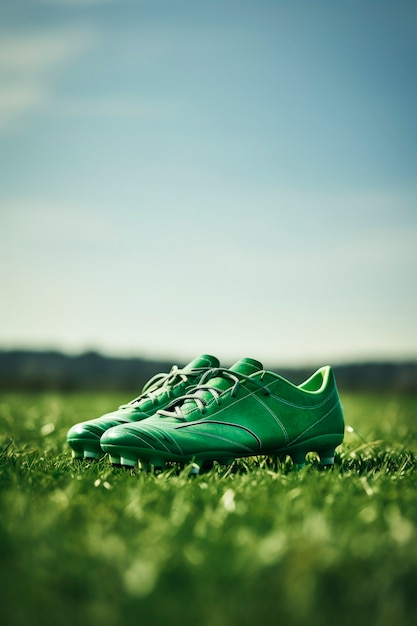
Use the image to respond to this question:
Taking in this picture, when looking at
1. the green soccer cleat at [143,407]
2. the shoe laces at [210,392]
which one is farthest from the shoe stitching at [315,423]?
the green soccer cleat at [143,407]

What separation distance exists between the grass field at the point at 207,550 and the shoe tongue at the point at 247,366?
59 centimetres

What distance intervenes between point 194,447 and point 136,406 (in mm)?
672

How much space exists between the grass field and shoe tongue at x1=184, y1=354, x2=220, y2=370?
0.87 meters

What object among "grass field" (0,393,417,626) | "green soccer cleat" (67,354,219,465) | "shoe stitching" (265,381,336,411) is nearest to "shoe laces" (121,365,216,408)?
"green soccer cleat" (67,354,219,465)

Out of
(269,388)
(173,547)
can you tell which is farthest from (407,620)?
(269,388)

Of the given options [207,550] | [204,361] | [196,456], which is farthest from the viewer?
[204,361]

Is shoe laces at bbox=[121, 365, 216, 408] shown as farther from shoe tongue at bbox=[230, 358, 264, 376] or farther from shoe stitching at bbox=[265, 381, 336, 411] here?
shoe stitching at bbox=[265, 381, 336, 411]

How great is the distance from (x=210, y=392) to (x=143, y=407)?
→ 0.50 meters

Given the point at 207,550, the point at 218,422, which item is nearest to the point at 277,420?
the point at 218,422

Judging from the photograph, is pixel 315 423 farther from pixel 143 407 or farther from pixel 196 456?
pixel 143 407

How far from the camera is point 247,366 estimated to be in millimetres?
3389

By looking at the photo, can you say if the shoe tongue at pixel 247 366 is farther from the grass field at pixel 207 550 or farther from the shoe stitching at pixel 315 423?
the grass field at pixel 207 550

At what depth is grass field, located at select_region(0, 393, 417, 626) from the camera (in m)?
1.47

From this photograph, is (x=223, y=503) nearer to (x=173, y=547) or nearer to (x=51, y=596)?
(x=173, y=547)
